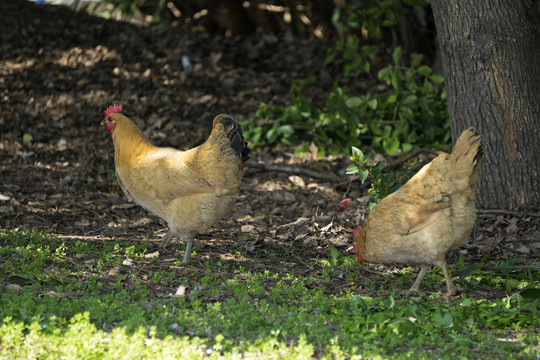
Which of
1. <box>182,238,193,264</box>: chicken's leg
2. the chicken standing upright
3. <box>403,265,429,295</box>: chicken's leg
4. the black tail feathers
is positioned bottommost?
<box>403,265,429,295</box>: chicken's leg

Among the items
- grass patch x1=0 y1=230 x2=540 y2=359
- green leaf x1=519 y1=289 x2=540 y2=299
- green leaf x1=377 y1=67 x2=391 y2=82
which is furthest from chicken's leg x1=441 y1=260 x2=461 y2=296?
green leaf x1=377 y1=67 x2=391 y2=82

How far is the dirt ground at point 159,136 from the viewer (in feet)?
20.8

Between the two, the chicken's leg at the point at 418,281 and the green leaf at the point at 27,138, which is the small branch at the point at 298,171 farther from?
the green leaf at the point at 27,138

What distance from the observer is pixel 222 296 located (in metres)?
4.90

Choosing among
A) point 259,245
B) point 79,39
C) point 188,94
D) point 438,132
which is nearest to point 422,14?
point 438,132

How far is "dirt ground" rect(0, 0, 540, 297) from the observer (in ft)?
20.8

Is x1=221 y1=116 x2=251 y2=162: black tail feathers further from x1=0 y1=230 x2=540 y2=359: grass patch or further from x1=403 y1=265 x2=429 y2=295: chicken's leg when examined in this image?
x1=403 y1=265 x2=429 y2=295: chicken's leg

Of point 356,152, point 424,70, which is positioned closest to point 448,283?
point 356,152

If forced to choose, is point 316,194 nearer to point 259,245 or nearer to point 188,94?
point 259,245

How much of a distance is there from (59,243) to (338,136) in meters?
4.54

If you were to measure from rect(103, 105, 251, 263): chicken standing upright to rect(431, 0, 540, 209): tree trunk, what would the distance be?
7.87 ft

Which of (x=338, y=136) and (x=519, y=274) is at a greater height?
(x=338, y=136)

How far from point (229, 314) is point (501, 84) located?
3696 millimetres

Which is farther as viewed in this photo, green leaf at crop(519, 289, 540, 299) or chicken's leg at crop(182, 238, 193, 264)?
chicken's leg at crop(182, 238, 193, 264)
